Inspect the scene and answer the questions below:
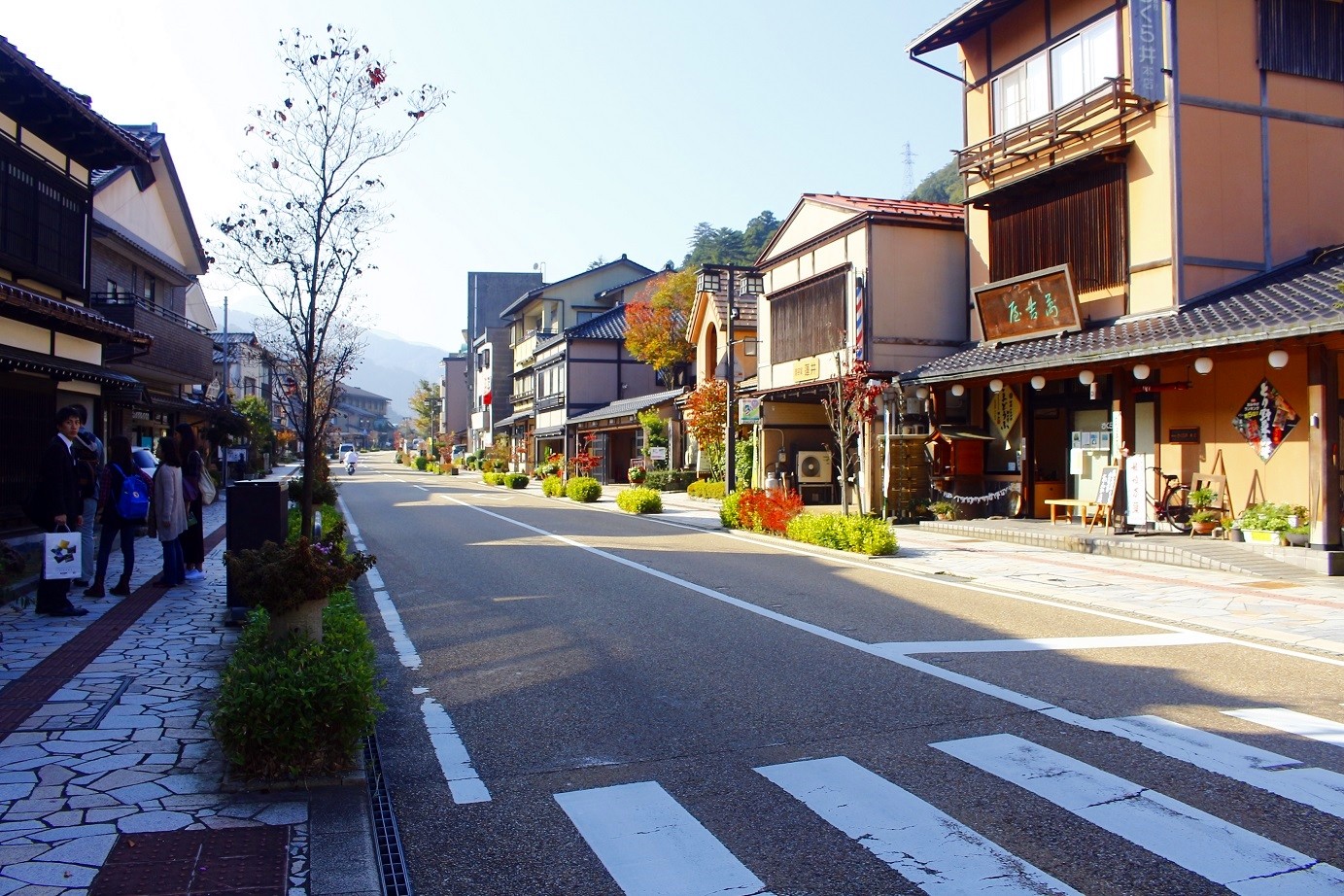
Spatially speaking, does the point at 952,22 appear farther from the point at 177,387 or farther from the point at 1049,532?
the point at 177,387

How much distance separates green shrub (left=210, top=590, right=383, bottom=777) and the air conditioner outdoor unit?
22841 mm

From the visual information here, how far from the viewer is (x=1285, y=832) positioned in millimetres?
4086

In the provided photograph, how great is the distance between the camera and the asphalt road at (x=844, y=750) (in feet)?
12.5

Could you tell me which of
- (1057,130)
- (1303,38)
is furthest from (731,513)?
(1303,38)

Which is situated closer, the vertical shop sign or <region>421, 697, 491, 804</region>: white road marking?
<region>421, 697, 491, 804</region>: white road marking

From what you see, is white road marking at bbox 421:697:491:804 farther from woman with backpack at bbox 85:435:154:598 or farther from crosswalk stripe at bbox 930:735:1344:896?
woman with backpack at bbox 85:435:154:598

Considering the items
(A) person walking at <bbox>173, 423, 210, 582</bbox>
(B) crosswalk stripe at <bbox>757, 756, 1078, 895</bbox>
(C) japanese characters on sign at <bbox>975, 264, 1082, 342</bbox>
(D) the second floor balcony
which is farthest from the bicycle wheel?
(D) the second floor balcony

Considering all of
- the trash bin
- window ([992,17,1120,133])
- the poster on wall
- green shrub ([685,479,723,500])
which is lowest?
green shrub ([685,479,723,500])

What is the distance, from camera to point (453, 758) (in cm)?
518

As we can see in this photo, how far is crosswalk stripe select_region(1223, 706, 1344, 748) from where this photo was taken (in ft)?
18.2

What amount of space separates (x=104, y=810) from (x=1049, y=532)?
51.0ft

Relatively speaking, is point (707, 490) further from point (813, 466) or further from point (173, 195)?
point (173, 195)

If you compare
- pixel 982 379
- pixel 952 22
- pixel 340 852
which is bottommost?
pixel 340 852

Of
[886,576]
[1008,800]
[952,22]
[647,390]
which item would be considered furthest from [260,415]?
[1008,800]
